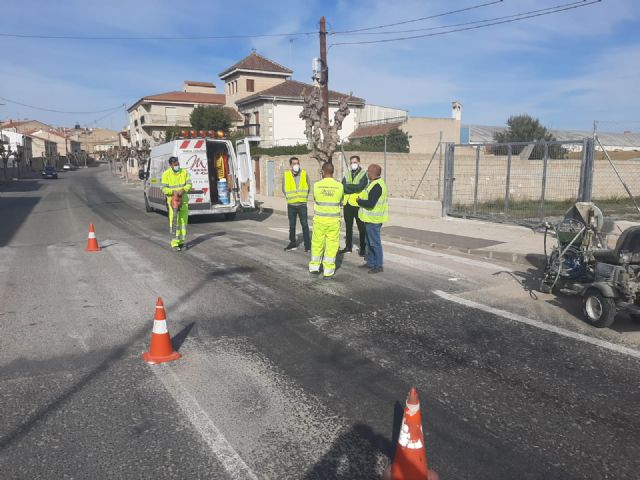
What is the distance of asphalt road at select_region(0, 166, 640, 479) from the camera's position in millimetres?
3133

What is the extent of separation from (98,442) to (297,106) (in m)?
43.7

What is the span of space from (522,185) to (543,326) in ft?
35.3

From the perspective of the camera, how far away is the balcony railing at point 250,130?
4497 centimetres

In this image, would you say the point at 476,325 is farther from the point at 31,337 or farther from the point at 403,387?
the point at 31,337

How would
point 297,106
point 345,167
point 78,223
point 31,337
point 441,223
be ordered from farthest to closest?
point 297,106, point 345,167, point 78,223, point 441,223, point 31,337

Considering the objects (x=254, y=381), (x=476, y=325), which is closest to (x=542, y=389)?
(x=476, y=325)

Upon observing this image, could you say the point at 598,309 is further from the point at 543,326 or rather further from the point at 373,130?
the point at 373,130

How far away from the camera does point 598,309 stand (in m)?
5.55

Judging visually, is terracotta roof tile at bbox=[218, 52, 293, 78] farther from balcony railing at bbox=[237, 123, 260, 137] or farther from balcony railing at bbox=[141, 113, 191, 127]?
balcony railing at bbox=[141, 113, 191, 127]

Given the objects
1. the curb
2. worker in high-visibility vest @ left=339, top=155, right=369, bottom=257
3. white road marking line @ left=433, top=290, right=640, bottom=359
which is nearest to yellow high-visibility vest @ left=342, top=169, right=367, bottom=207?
worker in high-visibility vest @ left=339, top=155, right=369, bottom=257

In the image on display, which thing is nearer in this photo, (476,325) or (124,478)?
(124,478)

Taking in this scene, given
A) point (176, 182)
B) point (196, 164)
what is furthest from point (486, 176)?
point (176, 182)

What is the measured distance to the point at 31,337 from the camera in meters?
5.23

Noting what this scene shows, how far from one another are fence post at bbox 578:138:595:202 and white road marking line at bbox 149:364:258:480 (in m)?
9.43
